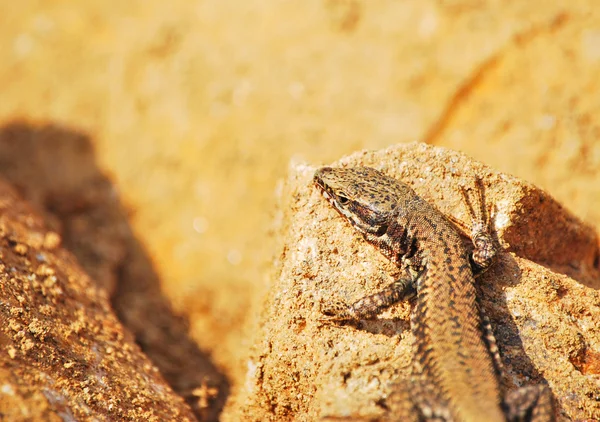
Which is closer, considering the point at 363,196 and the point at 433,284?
the point at 433,284

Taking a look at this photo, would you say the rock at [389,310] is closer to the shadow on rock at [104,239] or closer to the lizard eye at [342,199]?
the lizard eye at [342,199]

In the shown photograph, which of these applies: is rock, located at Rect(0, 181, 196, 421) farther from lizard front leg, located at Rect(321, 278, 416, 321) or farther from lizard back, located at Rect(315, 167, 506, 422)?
lizard back, located at Rect(315, 167, 506, 422)

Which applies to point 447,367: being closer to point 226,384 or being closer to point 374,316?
point 374,316

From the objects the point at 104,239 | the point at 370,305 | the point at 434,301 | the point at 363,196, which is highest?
the point at 104,239

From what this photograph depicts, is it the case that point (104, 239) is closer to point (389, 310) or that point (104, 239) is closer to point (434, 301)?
point (389, 310)

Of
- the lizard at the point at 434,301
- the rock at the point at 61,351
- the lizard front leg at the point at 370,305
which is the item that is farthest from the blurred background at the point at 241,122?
the lizard at the point at 434,301

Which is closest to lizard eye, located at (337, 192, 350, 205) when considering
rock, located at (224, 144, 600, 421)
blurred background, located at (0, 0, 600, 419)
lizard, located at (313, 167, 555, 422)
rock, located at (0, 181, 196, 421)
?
lizard, located at (313, 167, 555, 422)

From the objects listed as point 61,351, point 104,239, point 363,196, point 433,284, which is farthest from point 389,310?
point 104,239
